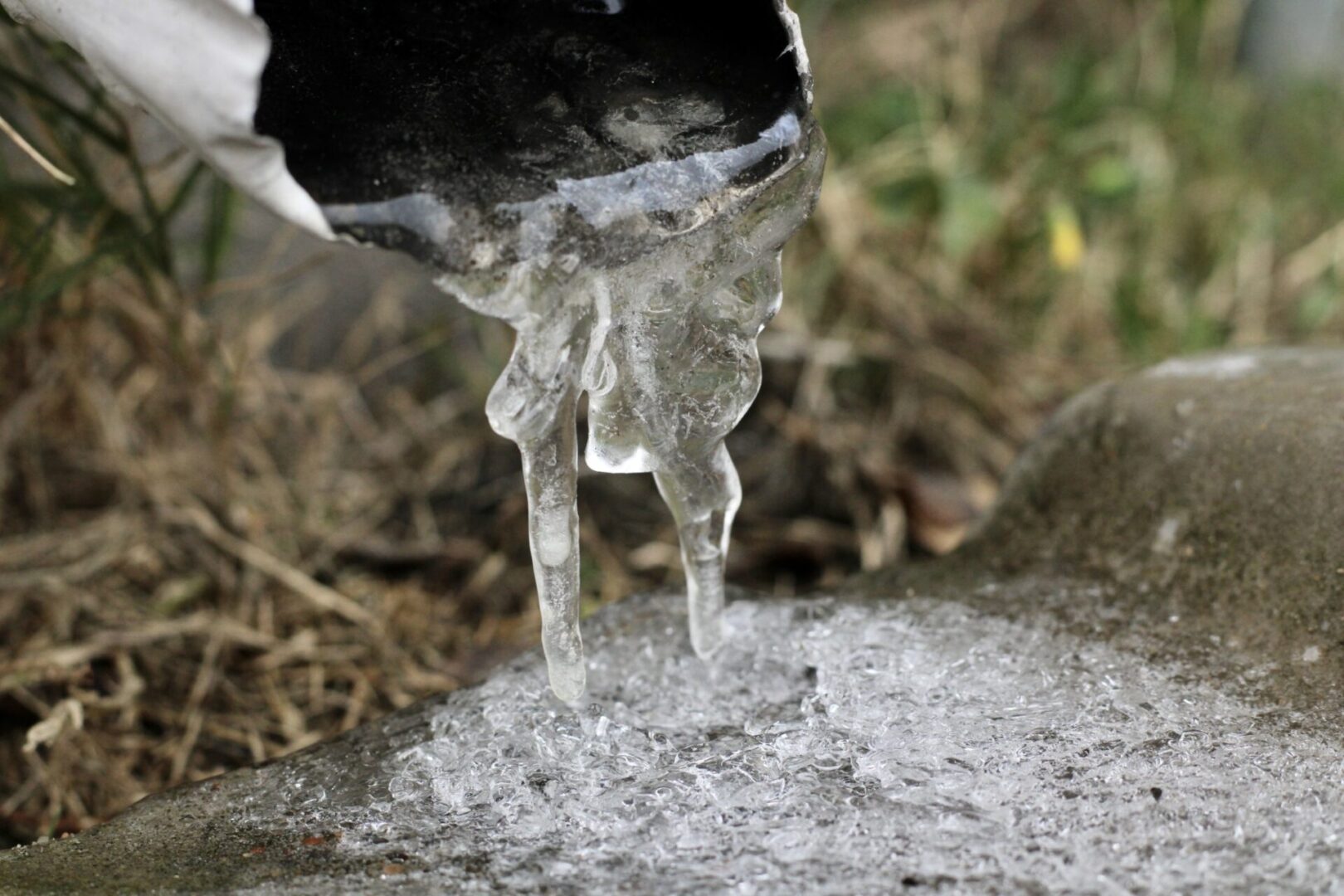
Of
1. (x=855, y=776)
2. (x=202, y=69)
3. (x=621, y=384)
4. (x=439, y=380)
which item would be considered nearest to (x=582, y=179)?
(x=621, y=384)

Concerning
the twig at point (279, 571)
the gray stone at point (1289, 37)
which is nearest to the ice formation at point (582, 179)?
the twig at point (279, 571)

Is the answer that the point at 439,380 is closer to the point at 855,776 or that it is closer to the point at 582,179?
the point at 582,179

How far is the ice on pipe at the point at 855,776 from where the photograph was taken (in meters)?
1.14

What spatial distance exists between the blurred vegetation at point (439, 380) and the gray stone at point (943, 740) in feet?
1.58

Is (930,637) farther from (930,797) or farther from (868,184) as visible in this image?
(868,184)

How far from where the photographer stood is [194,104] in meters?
1.00

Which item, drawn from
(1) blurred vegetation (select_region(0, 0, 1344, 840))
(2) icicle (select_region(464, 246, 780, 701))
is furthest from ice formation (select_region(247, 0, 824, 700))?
(1) blurred vegetation (select_region(0, 0, 1344, 840))

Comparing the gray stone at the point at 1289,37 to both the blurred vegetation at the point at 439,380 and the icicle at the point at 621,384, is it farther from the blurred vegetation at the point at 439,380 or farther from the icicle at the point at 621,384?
the icicle at the point at 621,384

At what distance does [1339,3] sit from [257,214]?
11.6 feet

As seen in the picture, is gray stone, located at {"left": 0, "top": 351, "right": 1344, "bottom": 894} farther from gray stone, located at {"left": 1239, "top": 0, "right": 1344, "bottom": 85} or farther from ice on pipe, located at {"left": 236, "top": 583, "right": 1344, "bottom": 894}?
gray stone, located at {"left": 1239, "top": 0, "right": 1344, "bottom": 85}

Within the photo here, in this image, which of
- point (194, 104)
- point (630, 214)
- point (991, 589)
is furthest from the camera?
point (991, 589)

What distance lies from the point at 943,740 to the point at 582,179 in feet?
2.20

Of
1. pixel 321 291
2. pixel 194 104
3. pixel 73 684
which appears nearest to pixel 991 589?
pixel 194 104

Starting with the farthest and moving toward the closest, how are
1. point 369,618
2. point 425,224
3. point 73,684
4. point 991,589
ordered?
point 369,618, point 73,684, point 991,589, point 425,224
